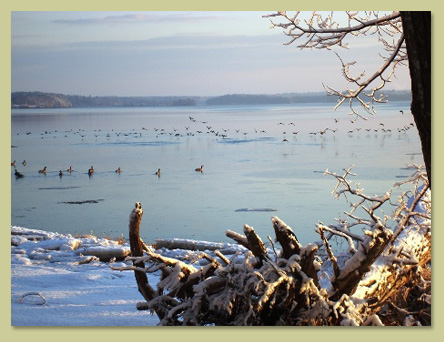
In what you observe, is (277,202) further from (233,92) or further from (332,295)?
(332,295)

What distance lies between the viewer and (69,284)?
16.1 ft

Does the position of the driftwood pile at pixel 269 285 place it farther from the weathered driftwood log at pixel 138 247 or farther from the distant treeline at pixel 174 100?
the distant treeline at pixel 174 100

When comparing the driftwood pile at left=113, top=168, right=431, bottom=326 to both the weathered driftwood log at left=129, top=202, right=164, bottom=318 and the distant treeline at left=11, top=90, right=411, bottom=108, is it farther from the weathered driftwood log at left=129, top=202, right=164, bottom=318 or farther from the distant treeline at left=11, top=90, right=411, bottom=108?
the distant treeline at left=11, top=90, right=411, bottom=108

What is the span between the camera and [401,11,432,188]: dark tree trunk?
273 cm

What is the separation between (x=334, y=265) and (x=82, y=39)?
266 centimetres

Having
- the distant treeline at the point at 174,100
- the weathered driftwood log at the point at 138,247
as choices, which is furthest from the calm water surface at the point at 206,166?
the weathered driftwood log at the point at 138,247

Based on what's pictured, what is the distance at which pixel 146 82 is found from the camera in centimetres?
535

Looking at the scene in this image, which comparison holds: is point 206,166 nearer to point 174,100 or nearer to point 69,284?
point 174,100

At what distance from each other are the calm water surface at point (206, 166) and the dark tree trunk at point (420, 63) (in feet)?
7.76

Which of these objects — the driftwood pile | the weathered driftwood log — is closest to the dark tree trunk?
the driftwood pile

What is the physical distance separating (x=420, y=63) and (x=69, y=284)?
10.5ft

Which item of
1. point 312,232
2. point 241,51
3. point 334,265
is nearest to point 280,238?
point 334,265

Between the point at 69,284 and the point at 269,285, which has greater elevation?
the point at 269,285

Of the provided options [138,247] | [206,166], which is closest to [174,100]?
[206,166]
